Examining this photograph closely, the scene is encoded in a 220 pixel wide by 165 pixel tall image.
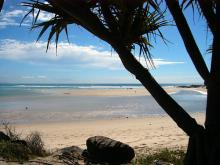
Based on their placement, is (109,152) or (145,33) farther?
(109,152)

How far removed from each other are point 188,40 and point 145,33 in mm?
517

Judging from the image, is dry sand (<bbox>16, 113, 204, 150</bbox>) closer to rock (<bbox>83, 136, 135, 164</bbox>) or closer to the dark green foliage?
rock (<bbox>83, 136, 135, 164</bbox>)

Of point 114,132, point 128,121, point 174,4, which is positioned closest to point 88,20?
point 174,4

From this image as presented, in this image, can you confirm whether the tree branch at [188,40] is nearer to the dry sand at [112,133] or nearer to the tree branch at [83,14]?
the tree branch at [83,14]

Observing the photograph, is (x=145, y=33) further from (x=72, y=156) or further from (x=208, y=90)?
(x=72, y=156)

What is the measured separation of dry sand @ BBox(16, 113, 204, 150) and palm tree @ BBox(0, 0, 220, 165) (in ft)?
17.6

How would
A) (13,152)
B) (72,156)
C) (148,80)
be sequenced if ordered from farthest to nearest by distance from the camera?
1. (72,156)
2. (13,152)
3. (148,80)

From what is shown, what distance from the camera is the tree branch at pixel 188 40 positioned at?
13.3 feet

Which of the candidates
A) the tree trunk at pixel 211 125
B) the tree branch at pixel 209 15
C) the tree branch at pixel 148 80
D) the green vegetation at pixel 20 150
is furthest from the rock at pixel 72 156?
the tree branch at pixel 209 15

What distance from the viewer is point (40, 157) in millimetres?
7066

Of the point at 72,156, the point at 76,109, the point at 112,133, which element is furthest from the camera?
the point at 76,109

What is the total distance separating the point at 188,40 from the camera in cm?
408

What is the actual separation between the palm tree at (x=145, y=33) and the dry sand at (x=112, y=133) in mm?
5368

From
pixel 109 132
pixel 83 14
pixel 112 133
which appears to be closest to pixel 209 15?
pixel 83 14
